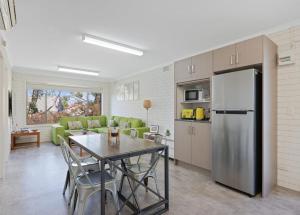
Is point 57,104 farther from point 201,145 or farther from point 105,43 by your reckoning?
point 201,145

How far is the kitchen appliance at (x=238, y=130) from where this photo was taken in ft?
8.33

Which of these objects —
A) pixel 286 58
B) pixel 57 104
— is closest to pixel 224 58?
pixel 286 58

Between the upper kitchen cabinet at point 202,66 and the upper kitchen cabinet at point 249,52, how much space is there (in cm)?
52

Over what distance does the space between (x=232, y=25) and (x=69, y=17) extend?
8.14 ft

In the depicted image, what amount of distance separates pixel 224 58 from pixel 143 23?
1.47 m

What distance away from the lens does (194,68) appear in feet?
11.7

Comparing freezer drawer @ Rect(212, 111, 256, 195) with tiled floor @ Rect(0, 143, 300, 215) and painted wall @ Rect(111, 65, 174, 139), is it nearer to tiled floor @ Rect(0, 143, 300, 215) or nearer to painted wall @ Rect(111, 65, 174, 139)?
tiled floor @ Rect(0, 143, 300, 215)

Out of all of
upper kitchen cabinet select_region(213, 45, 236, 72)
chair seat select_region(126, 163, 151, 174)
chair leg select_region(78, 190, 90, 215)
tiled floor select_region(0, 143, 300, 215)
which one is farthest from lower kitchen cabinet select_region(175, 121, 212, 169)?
chair leg select_region(78, 190, 90, 215)

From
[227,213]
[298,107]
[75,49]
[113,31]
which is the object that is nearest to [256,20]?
[298,107]

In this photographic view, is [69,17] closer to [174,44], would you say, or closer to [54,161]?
[174,44]

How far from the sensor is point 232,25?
2812 millimetres

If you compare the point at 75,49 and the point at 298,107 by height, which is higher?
the point at 75,49

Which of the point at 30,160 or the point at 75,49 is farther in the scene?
the point at 30,160

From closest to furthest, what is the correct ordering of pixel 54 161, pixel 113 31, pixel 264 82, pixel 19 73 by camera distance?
pixel 264 82
pixel 113 31
pixel 54 161
pixel 19 73
